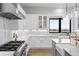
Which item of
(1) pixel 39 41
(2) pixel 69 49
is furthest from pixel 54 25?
(2) pixel 69 49

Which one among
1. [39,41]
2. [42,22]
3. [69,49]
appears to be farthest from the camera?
[42,22]

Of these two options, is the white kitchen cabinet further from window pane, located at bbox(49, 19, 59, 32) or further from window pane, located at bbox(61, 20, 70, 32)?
window pane, located at bbox(61, 20, 70, 32)

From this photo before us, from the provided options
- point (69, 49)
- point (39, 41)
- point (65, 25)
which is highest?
point (65, 25)

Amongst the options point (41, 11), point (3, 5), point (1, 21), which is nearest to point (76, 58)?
point (3, 5)

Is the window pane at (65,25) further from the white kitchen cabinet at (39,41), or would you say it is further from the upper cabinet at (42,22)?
the white kitchen cabinet at (39,41)

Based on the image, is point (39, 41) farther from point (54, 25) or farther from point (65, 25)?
point (65, 25)

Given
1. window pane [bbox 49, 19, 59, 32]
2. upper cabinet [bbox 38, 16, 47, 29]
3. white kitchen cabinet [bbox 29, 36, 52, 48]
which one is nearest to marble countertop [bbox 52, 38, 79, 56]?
white kitchen cabinet [bbox 29, 36, 52, 48]

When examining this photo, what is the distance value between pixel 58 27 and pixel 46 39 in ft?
3.85

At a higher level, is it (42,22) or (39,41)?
(42,22)

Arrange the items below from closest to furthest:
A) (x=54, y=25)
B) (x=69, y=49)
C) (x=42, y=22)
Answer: (x=69, y=49), (x=42, y=22), (x=54, y=25)

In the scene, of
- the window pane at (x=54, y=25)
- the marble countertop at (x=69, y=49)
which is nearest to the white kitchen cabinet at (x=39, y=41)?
the window pane at (x=54, y=25)

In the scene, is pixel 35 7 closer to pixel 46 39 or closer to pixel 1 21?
pixel 46 39

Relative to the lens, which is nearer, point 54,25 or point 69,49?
point 69,49

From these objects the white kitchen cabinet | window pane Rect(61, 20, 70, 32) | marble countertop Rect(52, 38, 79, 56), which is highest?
window pane Rect(61, 20, 70, 32)
